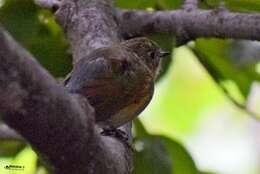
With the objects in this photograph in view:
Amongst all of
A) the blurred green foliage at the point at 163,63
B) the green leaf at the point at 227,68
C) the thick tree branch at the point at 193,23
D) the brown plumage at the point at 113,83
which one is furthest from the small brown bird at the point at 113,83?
the green leaf at the point at 227,68

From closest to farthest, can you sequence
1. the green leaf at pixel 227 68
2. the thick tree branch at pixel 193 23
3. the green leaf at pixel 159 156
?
the thick tree branch at pixel 193 23
the green leaf at pixel 159 156
the green leaf at pixel 227 68

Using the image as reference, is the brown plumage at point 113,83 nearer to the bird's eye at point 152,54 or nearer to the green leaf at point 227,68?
the bird's eye at point 152,54

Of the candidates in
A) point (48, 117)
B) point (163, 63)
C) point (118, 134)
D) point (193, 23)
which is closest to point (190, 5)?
point (193, 23)

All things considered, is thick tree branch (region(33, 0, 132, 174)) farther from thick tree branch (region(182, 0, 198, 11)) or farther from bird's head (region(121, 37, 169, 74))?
thick tree branch (region(182, 0, 198, 11))

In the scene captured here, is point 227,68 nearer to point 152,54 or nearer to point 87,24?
point 152,54

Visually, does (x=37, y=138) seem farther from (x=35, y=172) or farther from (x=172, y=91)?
(x=172, y=91)

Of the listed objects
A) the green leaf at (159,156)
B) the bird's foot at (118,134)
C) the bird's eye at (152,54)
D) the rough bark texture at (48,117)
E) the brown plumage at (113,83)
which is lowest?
the green leaf at (159,156)
